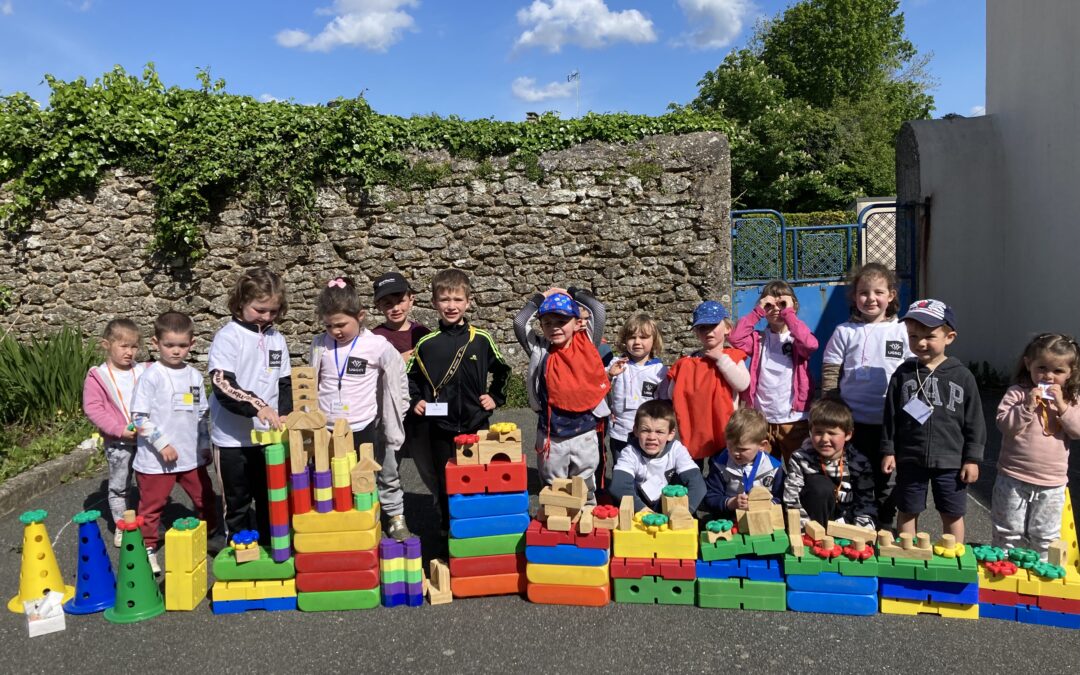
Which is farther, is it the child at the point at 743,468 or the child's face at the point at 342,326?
the child's face at the point at 342,326

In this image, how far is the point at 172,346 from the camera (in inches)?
164

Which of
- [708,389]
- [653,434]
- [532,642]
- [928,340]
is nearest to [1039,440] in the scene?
[928,340]

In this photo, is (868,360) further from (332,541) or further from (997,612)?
(332,541)

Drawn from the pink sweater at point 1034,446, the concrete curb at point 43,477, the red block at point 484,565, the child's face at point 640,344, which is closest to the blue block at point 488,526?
the red block at point 484,565

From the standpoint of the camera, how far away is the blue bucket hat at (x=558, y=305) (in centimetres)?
401

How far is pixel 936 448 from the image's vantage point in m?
3.57

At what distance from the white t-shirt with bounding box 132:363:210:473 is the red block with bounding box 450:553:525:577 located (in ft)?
5.73

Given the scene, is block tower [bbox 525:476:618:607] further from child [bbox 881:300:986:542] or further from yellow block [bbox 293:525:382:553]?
child [bbox 881:300:986:542]

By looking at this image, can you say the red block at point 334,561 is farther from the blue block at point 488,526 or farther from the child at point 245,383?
the child at point 245,383

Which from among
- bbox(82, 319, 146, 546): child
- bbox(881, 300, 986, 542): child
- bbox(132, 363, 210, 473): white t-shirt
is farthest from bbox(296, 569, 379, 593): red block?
bbox(881, 300, 986, 542): child

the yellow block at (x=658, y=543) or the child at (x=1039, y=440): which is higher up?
the child at (x=1039, y=440)

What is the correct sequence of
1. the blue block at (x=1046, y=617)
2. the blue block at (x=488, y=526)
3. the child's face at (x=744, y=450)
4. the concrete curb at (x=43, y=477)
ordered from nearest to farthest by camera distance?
the blue block at (x=1046, y=617), the blue block at (x=488, y=526), the child's face at (x=744, y=450), the concrete curb at (x=43, y=477)

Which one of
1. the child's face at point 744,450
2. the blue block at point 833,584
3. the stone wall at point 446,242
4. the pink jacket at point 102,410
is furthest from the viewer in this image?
the stone wall at point 446,242

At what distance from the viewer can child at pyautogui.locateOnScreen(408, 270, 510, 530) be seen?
4191 mm
